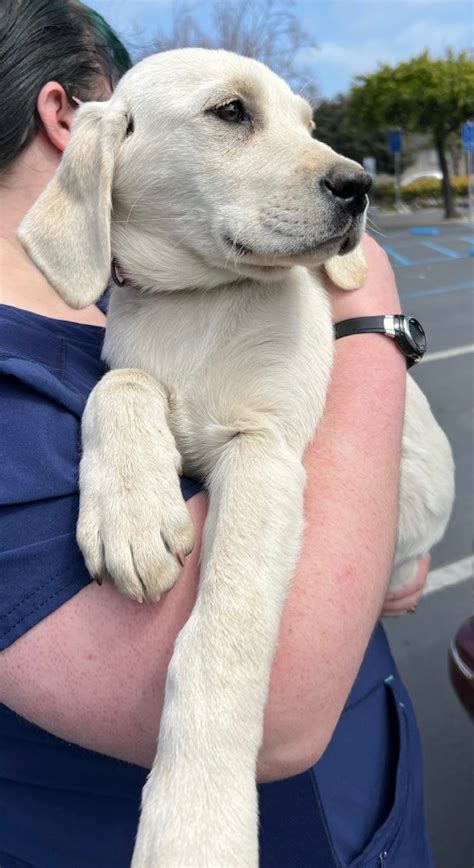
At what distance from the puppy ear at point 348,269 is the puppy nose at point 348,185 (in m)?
0.25

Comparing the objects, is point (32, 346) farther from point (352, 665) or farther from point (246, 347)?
point (352, 665)

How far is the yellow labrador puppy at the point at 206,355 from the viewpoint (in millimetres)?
980

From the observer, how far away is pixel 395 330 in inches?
58.0

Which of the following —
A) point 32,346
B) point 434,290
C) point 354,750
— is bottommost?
point 354,750

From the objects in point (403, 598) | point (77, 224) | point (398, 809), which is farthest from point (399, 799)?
point (77, 224)

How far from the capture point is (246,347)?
1355 millimetres

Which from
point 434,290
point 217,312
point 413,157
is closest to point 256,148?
point 217,312

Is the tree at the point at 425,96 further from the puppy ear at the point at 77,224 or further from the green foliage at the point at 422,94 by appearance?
the puppy ear at the point at 77,224

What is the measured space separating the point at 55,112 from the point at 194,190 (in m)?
0.51

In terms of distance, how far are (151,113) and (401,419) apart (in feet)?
2.79

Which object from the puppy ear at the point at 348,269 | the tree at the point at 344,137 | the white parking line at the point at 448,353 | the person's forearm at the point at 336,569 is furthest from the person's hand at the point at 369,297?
the tree at the point at 344,137

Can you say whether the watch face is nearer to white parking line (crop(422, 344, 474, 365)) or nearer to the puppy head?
the puppy head

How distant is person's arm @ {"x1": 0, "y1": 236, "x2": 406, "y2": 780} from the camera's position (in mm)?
1019

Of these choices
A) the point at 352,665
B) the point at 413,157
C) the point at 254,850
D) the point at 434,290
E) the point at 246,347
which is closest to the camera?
the point at 254,850
